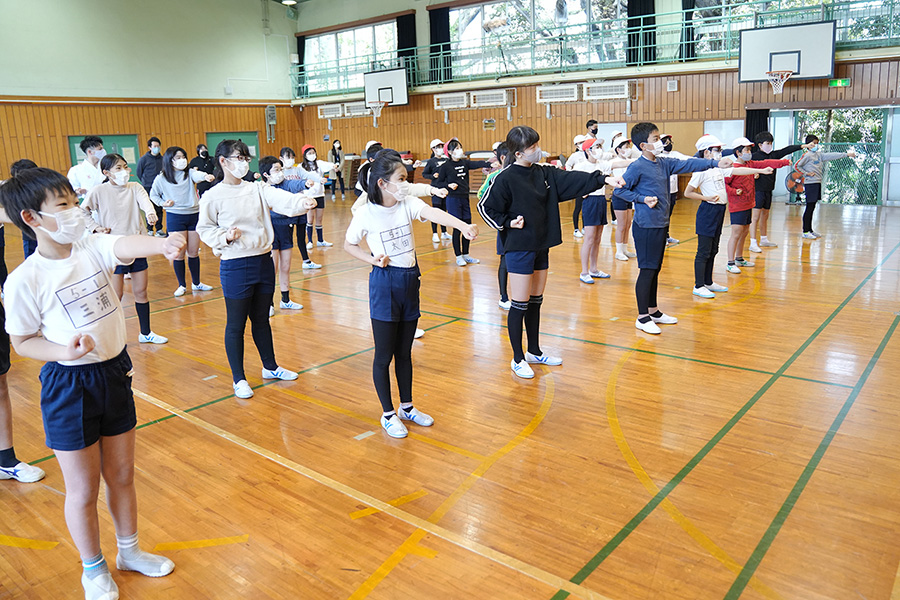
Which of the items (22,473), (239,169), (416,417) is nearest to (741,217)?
(416,417)

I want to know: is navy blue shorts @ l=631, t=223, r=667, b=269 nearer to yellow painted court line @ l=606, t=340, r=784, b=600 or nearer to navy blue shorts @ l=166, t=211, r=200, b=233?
yellow painted court line @ l=606, t=340, r=784, b=600

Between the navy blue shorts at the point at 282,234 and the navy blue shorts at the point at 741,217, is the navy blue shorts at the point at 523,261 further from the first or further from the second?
the navy blue shorts at the point at 741,217

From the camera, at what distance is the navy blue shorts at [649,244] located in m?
6.04

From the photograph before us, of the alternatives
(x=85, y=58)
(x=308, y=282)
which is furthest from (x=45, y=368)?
(x=85, y=58)

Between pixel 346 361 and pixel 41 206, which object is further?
pixel 346 361

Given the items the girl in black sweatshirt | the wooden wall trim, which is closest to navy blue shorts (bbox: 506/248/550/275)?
the girl in black sweatshirt

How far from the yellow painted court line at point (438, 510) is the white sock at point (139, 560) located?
0.97m

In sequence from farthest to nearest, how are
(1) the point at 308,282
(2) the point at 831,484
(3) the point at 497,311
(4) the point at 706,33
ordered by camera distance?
(4) the point at 706,33, (1) the point at 308,282, (3) the point at 497,311, (2) the point at 831,484

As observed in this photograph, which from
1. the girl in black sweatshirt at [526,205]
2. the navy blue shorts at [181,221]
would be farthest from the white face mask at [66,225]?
the navy blue shorts at [181,221]

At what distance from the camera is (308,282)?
9359 millimetres

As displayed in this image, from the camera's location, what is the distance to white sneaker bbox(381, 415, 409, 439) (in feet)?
13.9

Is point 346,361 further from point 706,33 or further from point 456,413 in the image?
point 706,33

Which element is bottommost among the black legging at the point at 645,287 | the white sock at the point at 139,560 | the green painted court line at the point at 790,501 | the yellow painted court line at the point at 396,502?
the green painted court line at the point at 790,501

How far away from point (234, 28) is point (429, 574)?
24.8 meters
